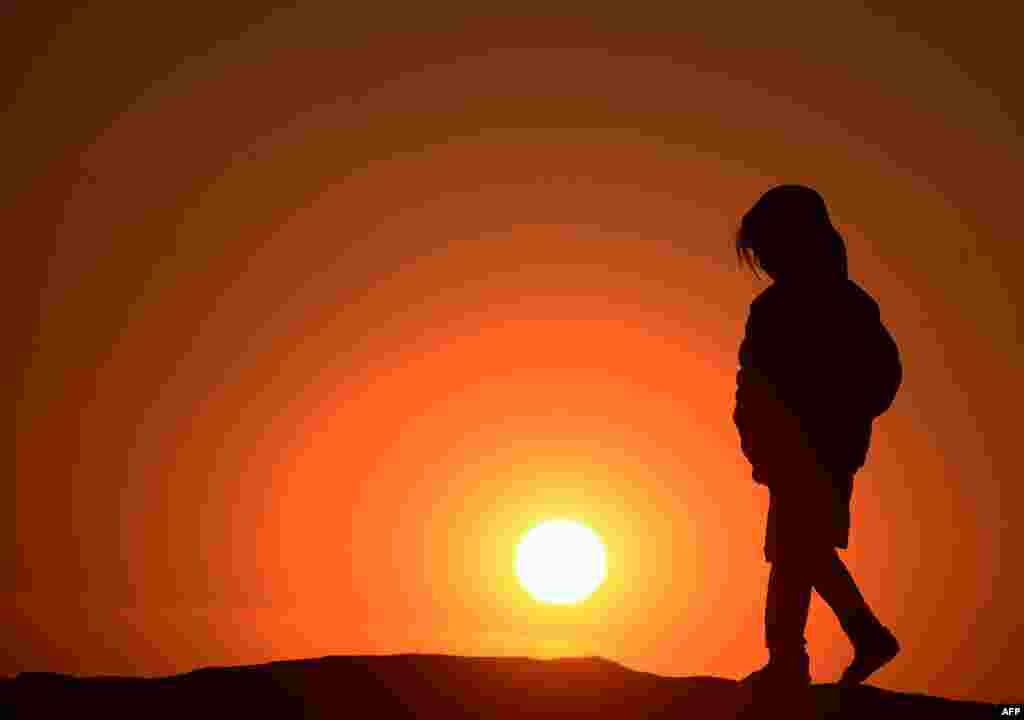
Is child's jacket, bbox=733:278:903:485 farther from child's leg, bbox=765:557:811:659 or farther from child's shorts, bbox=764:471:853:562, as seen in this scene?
child's leg, bbox=765:557:811:659

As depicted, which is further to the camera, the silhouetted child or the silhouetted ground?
the silhouetted ground

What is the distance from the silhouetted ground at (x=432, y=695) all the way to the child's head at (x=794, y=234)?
2488mm

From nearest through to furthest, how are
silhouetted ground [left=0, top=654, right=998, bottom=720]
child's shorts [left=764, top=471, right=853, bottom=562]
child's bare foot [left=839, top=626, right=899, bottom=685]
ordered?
child's bare foot [left=839, top=626, right=899, bottom=685] < child's shorts [left=764, top=471, right=853, bottom=562] < silhouetted ground [left=0, top=654, right=998, bottom=720]

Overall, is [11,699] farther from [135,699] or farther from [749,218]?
[749,218]

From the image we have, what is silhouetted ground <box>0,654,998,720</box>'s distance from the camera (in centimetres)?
923

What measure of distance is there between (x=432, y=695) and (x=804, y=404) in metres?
3.06

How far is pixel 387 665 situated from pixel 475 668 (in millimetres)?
613

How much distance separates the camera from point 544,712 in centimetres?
924

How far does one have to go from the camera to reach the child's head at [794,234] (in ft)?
28.8

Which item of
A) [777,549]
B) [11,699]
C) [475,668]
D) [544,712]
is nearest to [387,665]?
[475,668]

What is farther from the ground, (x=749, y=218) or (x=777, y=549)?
(x=749, y=218)

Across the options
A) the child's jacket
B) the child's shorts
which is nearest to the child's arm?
the child's jacket

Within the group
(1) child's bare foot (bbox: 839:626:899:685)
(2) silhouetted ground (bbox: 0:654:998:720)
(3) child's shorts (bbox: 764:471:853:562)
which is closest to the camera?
(1) child's bare foot (bbox: 839:626:899:685)

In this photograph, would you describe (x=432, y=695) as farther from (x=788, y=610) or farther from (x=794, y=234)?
(x=794, y=234)
